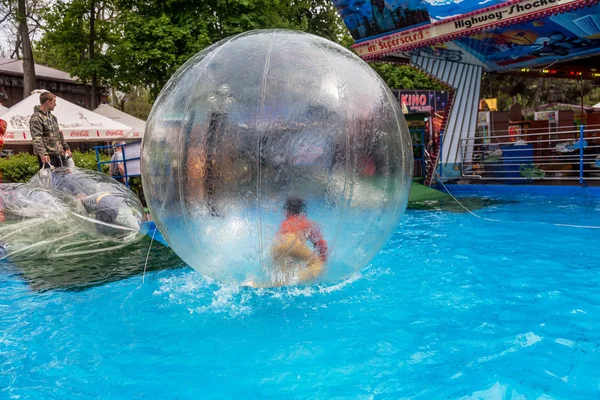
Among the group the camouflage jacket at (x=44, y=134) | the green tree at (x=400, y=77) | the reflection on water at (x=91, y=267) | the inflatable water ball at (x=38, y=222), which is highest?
the green tree at (x=400, y=77)

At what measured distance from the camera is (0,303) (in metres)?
4.92

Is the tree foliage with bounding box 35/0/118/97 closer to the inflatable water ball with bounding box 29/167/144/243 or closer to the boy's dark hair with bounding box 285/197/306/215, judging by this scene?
the inflatable water ball with bounding box 29/167/144/243

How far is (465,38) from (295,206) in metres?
11.1

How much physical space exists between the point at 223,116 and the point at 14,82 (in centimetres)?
2713

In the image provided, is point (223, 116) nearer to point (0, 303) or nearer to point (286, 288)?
point (286, 288)

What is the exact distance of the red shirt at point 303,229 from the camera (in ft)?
11.4

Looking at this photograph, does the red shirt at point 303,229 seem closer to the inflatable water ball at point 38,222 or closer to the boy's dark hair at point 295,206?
the boy's dark hair at point 295,206

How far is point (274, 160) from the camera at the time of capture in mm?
3328

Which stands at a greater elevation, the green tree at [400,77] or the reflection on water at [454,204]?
the green tree at [400,77]

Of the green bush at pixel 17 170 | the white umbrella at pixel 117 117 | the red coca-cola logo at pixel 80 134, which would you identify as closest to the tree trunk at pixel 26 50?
the white umbrella at pixel 117 117

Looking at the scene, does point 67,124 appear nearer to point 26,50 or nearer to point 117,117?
point 117,117

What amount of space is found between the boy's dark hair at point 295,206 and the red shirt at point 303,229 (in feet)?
0.13

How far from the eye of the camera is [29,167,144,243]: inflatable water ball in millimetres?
7223

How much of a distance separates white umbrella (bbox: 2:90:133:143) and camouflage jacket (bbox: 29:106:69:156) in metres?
2.99
